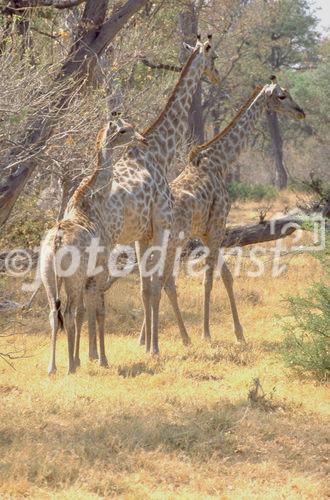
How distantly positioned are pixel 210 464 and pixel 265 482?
43 centimetres

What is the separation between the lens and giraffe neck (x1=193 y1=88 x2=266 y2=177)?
1101 cm

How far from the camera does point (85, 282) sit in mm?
8484

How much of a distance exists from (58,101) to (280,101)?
411 centimetres

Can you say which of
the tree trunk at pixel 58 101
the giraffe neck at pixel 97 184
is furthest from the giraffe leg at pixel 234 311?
the tree trunk at pixel 58 101

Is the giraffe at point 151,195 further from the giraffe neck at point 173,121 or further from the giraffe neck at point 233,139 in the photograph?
the giraffe neck at point 233,139

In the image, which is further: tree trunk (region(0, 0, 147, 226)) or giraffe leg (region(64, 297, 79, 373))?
giraffe leg (region(64, 297, 79, 373))

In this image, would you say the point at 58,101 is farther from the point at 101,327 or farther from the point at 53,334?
the point at 101,327

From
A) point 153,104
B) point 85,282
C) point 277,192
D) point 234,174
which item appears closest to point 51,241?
point 85,282

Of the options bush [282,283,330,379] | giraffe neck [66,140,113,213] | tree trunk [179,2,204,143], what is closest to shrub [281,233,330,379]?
bush [282,283,330,379]

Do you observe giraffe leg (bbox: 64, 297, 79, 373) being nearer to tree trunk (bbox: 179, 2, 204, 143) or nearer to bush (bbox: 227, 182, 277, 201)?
tree trunk (bbox: 179, 2, 204, 143)

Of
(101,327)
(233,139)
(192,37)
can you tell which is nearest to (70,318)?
(101,327)

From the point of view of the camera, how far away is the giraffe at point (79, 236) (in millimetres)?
8008

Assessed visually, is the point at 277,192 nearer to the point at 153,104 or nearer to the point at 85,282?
the point at 153,104

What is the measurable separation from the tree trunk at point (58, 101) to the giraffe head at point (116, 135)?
504mm
